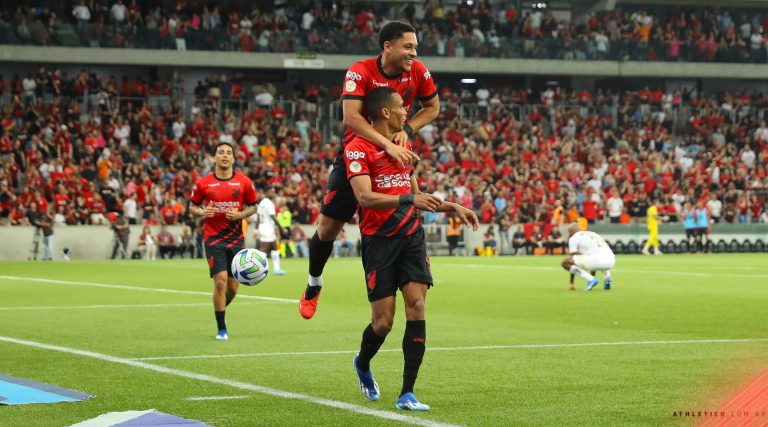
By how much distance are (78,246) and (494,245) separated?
572 inches

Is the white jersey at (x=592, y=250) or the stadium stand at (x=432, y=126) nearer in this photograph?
the white jersey at (x=592, y=250)

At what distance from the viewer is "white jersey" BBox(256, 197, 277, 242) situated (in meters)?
30.1

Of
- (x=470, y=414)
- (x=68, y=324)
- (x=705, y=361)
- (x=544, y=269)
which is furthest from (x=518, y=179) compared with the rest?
(x=470, y=414)

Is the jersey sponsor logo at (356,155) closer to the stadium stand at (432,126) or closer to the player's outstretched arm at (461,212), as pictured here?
the player's outstretched arm at (461,212)

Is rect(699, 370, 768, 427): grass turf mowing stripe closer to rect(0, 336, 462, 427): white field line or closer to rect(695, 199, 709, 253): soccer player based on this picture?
rect(0, 336, 462, 427): white field line

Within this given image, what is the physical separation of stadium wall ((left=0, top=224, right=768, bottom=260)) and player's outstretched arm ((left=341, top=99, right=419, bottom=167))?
29.5m

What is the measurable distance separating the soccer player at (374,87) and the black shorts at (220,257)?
4.30 metres

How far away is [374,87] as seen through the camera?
9219mm

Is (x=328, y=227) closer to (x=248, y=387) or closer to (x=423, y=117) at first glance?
(x=423, y=117)

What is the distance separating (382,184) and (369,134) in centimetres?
35

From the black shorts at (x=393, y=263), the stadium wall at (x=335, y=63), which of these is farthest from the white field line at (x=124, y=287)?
the stadium wall at (x=335, y=63)

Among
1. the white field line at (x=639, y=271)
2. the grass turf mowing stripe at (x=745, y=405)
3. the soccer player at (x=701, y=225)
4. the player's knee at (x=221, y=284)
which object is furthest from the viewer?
the soccer player at (x=701, y=225)

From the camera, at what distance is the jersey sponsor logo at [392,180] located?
336 inches

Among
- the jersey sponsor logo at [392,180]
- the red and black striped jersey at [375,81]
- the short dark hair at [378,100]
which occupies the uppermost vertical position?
the red and black striped jersey at [375,81]
